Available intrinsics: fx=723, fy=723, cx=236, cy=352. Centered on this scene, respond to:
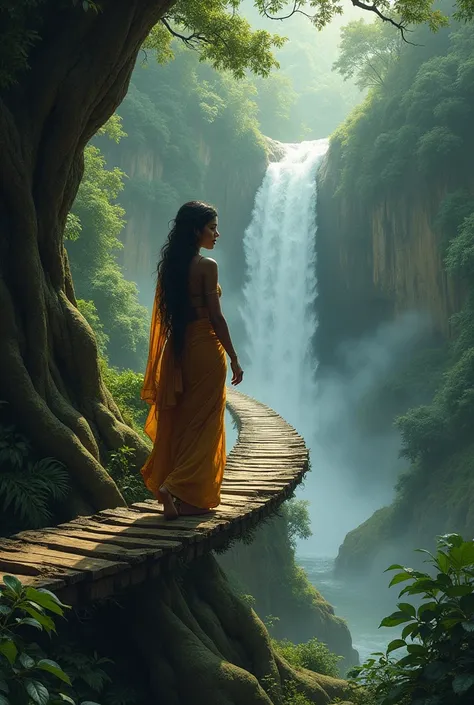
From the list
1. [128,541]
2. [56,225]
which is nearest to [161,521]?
[128,541]

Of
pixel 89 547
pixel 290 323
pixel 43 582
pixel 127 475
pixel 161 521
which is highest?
pixel 290 323

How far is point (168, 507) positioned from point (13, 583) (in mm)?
2105

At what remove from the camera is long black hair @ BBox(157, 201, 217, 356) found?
4641 millimetres

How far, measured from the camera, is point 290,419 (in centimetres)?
3014

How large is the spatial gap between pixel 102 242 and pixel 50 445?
18.1 meters

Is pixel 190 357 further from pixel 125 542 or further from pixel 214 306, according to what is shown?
pixel 125 542

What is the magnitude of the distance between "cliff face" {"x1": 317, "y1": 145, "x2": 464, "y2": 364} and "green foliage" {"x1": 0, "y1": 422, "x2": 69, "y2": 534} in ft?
66.1

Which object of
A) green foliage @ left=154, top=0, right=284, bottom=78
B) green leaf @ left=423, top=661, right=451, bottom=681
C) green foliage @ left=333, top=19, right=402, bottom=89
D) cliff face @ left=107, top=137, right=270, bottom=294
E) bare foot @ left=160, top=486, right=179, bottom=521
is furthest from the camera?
cliff face @ left=107, top=137, right=270, bottom=294

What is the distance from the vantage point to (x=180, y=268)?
4.65 metres

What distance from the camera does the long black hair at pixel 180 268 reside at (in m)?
4.64

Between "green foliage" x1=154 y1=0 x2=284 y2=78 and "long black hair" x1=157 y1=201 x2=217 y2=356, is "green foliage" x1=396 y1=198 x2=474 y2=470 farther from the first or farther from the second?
"long black hair" x1=157 y1=201 x2=217 y2=356

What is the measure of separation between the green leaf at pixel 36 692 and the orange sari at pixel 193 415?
230 cm

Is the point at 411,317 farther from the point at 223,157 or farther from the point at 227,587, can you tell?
the point at 227,587

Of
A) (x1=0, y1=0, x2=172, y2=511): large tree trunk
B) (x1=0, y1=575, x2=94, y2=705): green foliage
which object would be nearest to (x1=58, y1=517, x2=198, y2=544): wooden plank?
(x1=0, y1=0, x2=172, y2=511): large tree trunk
